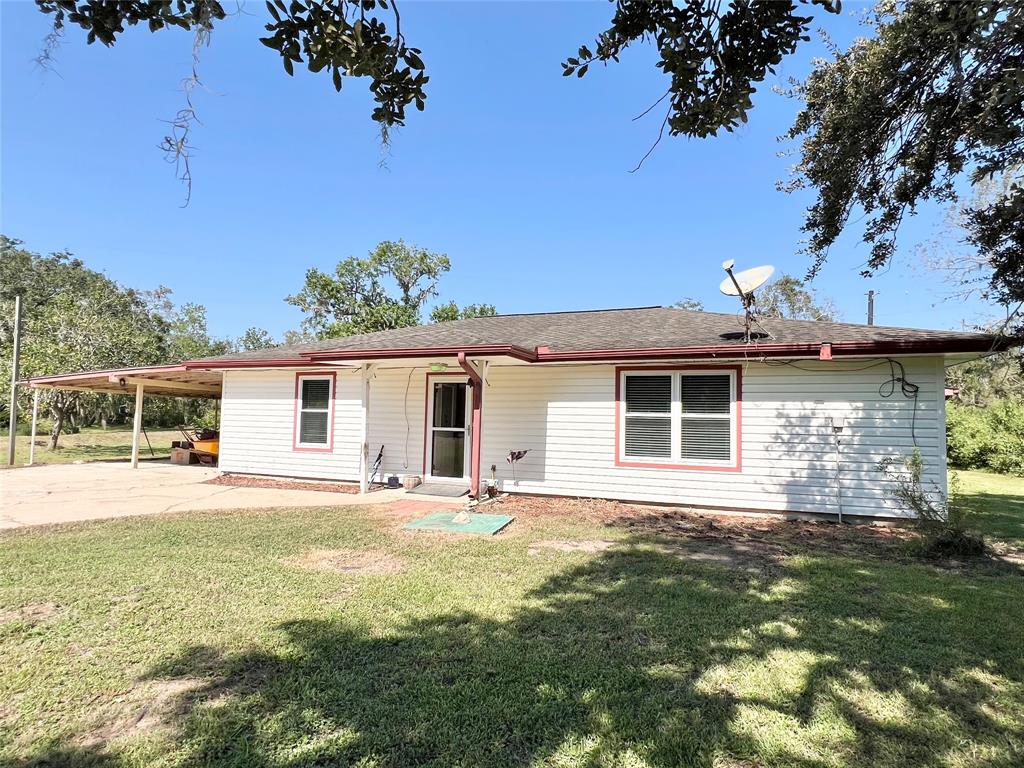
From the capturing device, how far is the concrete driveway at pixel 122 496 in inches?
296

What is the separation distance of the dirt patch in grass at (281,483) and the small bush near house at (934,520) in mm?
8742

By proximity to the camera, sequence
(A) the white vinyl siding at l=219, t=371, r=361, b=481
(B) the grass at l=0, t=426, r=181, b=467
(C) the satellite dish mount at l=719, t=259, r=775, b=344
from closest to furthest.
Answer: (C) the satellite dish mount at l=719, t=259, r=775, b=344 < (A) the white vinyl siding at l=219, t=371, r=361, b=481 < (B) the grass at l=0, t=426, r=181, b=467

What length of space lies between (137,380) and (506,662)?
47.5ft

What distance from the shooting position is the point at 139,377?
13.1m

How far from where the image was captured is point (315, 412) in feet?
36.3

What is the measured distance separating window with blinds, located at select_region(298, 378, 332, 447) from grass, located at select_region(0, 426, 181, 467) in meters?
8.97

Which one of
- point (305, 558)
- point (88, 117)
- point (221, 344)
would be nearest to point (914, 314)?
point (305, 558)

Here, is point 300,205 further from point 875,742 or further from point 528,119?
point 875,742

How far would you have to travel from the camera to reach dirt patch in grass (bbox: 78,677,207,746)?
7.86ft

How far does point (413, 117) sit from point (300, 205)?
31.9 feet

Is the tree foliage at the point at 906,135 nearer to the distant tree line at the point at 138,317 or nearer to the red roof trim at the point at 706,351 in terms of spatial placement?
the red roof trim at the point at 706,351

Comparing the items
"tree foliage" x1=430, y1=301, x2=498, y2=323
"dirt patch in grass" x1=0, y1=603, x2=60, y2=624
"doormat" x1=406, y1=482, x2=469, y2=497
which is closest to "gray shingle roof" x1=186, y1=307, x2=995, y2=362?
"doormat" x1=406, y1=482, x2=469, y2=497

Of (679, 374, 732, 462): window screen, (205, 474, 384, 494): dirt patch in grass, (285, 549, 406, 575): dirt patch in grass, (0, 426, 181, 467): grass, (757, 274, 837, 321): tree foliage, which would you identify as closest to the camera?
(285, 549, 406, 575): dirt patch in grass

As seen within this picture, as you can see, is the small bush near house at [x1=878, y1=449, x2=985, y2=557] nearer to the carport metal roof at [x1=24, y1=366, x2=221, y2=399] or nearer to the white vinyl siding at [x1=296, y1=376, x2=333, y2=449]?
the white vinyl siding at [x1=296, y1=376, x2=333, y2=449]
